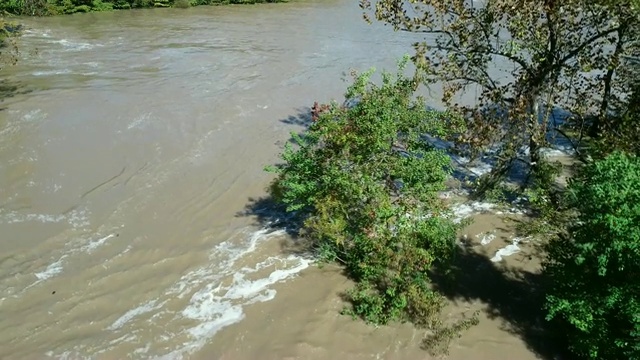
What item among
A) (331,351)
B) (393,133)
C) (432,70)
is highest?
(432,70)

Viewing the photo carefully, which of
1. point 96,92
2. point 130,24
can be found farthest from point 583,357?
point 130,24

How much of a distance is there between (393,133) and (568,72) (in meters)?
3.80

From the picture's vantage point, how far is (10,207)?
1088 cm

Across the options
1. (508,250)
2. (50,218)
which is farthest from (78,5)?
(508,250)

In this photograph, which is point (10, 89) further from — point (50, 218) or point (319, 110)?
point (319, 110)

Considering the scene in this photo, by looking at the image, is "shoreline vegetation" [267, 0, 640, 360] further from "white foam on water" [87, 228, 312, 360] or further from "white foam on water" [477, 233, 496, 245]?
"white foam on water" [87, 228, 312, 360]

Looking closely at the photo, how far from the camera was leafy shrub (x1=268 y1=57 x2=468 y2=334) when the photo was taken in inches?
311

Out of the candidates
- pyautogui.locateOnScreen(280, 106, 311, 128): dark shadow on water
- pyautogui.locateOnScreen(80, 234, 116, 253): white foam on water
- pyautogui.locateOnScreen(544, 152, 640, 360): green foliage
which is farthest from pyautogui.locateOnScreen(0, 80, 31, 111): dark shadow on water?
pyautogui.locateOnScreen(544, 152, 640, 360): green foliage

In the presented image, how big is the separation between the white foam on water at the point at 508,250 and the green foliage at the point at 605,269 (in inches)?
90.7

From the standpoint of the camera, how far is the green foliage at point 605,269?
→ 6.30 meters

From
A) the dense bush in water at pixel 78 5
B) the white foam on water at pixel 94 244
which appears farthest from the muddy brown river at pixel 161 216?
the dense bush in water at pixel 78 5

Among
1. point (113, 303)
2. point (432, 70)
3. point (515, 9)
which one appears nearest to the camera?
point (113, 303)

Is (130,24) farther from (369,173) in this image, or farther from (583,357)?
(583,357)

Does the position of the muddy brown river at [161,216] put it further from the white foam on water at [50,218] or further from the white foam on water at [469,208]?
the white foam on water at [469,208]
